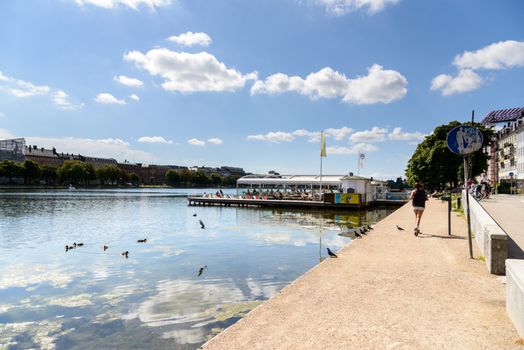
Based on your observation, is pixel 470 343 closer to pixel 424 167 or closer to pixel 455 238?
pixel 455 238

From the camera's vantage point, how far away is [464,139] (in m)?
11.4

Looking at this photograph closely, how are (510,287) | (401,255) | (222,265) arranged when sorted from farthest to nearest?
(222,265)
(401,255)
(510,287)

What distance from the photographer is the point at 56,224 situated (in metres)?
36.0

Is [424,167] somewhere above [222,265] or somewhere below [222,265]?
above

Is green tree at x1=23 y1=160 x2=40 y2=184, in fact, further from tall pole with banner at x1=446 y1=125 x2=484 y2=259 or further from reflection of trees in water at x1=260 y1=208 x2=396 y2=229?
tall pole with banner at x1=446 y1=125 x2=484 y2=259

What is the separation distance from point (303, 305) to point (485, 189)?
3535cm

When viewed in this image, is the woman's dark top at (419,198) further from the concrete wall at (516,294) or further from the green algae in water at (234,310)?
the concrete wall at (516,294)

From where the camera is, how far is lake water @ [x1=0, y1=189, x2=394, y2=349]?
9.70m

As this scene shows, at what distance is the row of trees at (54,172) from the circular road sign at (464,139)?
15880 centimetres

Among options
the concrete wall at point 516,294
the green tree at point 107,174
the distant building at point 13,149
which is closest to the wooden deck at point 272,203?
the concrete wall at point 516,294

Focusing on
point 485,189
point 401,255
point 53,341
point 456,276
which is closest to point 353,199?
point 485,189

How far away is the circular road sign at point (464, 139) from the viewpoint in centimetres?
1129

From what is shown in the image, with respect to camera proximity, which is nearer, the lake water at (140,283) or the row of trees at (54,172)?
the lake water at (140,283)

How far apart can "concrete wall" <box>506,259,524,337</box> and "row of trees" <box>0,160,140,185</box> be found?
162 metres
